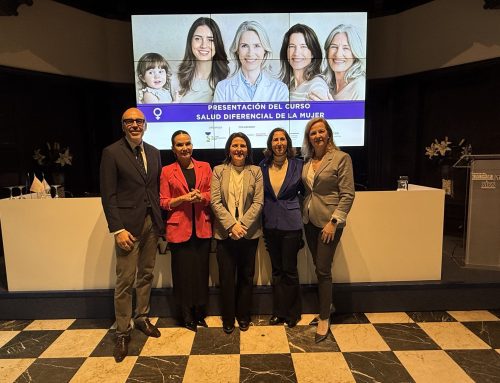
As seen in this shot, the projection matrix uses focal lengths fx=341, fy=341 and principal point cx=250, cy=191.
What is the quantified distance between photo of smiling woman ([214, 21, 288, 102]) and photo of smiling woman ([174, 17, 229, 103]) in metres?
0.12

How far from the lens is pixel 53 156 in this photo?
4.40m

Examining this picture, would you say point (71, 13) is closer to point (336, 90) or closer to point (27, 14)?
point (27, 14)

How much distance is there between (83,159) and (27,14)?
74.9 inches

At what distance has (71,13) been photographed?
4.38 m

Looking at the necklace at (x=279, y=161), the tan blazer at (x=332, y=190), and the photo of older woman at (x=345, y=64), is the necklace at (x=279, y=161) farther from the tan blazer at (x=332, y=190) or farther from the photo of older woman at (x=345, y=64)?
the photo of older woman at (x=345, y=64)

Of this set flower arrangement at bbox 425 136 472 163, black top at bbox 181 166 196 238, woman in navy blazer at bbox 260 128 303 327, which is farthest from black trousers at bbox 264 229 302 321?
flower arrangement at bbox 425 136 472 163

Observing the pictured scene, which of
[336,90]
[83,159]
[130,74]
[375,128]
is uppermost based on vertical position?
[130,74]

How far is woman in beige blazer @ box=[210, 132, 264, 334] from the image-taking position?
2.28 metres

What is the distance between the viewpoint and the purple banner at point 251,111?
179 inches

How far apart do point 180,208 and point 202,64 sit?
111 inches

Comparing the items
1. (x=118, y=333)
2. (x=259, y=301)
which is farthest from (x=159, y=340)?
(x=259, y=301)

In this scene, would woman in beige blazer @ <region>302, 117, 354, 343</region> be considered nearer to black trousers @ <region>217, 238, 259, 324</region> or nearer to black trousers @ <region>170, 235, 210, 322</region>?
black trousers @ <region>217, 238, 259, 324</region>

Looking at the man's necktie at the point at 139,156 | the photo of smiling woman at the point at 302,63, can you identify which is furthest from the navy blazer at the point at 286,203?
the photo of smiling woman at the point at 302,63

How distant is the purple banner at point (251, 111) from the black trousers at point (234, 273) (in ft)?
8.53
